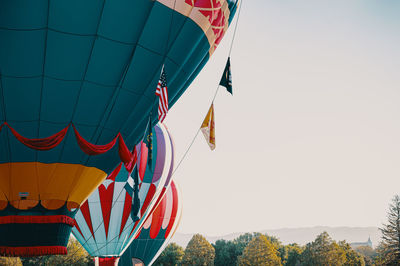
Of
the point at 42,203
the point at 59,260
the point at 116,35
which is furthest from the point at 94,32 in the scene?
the point at 59,260

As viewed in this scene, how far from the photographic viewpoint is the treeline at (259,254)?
33.5 m

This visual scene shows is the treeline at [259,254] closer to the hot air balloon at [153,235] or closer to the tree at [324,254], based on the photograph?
the tree at [324,254]

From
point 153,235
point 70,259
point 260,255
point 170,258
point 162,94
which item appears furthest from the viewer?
point 170,258

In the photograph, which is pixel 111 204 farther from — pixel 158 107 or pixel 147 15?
pixel 147 15

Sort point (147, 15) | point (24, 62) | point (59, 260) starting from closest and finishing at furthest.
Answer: point (24, 62) < point (147, 15) < point (59, 260)

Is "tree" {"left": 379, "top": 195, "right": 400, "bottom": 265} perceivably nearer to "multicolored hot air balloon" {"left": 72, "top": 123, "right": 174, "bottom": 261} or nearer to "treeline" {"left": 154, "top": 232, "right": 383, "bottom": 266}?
"treeline" {"left": 154, "top": 232, "right": 383, "bottom": 266}

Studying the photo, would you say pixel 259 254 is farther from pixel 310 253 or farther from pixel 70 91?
pixel 70 91

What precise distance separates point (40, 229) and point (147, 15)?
4.44 m

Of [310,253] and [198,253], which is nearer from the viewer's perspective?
[310,253]

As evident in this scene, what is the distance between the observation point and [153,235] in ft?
57.4

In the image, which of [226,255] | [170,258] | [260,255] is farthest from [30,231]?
[226,255]

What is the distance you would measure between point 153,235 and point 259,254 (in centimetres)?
2038

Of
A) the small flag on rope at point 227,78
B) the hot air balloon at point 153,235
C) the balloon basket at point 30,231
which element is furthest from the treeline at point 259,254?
the balloon basket at point 30,231

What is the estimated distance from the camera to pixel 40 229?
704 cm
